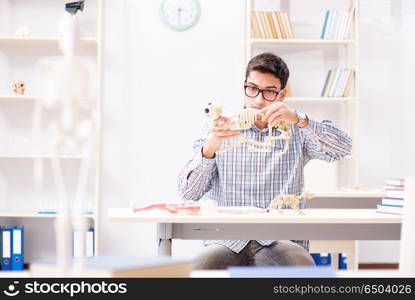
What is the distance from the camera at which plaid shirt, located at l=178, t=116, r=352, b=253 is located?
8.61 feet

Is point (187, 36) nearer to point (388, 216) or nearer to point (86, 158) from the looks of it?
point (388, 216)

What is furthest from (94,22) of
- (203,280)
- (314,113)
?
(203,280)

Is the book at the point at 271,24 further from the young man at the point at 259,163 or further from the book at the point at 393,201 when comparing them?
the book at the point at 393,201

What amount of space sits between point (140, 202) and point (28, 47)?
1437mm

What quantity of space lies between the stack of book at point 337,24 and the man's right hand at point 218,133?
2.43 metres

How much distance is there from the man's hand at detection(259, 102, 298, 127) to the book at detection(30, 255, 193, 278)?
1.44 meters

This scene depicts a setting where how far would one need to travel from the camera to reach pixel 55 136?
0.74m

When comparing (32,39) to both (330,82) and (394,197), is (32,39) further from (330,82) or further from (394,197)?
(394,197)

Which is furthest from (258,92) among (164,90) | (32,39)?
(32,39)

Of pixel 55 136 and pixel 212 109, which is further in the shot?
pixel 212 109

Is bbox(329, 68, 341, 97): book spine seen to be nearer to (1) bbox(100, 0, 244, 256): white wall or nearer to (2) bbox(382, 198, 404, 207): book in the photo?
(1) bbox(100, 0, 244, 256): white wall

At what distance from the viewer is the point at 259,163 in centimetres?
266

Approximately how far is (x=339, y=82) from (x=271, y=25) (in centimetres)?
64

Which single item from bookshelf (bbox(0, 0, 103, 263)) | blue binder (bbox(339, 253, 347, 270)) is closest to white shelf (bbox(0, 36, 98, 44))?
bookshelf (bbox(0, 0, 103, 263))
